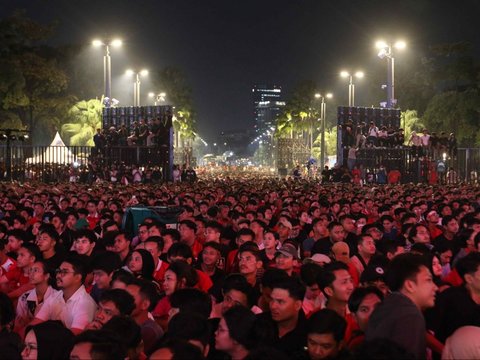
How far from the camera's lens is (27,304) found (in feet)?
26.3

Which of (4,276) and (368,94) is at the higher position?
(368,94)

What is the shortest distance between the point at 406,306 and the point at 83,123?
195 ft

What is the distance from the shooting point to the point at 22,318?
7.68 metres

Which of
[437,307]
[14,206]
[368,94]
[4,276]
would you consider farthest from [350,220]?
[368,94]

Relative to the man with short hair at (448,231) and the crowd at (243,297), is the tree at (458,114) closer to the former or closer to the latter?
the man with short hair at (448,231)

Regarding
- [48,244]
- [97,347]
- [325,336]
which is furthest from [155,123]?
[97,347]

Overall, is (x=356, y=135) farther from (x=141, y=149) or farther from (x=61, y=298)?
(x=61, y=298)

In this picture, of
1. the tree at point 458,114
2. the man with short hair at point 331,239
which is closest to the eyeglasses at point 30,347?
the man with short hair at point 331,239

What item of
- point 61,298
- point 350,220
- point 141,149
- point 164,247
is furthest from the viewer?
point 141,149

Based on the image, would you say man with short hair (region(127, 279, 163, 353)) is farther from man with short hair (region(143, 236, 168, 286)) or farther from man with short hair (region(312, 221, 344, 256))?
man with short hair (region(312, 221, 344, 256))

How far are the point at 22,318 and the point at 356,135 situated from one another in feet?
105

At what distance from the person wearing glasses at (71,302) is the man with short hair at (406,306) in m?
2.76

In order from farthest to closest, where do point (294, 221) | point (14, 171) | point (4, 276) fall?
point (14, 171) < point (294, 221) < point (4, 276)

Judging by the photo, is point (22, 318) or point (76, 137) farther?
point (76, 137)
